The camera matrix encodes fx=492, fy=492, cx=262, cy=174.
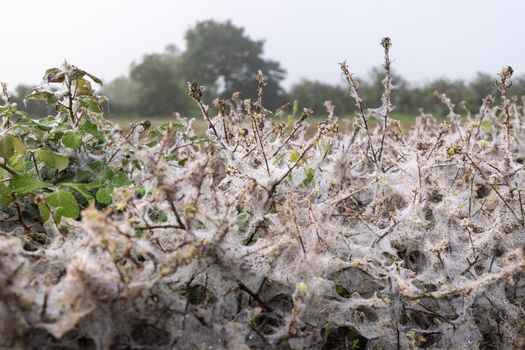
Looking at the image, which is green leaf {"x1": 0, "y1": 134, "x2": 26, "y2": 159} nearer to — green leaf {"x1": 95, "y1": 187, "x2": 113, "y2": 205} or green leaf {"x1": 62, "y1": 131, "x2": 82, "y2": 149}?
green leaf {"x1": 62, "y1": 131, "x2": 82, "y2": 149}

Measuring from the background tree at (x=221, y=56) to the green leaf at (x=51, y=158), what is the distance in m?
37.5

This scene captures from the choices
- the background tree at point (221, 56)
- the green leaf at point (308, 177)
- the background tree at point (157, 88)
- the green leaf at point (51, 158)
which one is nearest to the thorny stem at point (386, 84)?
the green leaf at point (308, 177)

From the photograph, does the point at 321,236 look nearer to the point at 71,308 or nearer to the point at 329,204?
the point at 329,204

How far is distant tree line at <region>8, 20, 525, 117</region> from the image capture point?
68.9ft

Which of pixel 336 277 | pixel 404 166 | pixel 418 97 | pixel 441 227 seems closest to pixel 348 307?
pixel 336 277

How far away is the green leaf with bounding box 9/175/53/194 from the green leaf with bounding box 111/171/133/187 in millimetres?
195

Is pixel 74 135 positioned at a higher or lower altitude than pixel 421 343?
higher

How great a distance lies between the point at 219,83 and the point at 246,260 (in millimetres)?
38942

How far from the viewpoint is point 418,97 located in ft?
65.4

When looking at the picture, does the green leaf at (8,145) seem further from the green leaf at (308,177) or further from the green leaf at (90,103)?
the green leaf at (308,177)

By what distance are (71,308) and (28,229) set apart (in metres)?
0.60

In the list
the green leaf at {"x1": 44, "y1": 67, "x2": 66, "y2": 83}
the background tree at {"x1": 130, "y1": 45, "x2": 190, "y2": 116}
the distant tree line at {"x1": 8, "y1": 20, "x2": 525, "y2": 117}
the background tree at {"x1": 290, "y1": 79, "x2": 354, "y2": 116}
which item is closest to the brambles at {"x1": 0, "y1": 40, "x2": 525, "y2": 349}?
the green leaf at {"x1": 44, "y1": 67, "x2": 66, "y2": 83}

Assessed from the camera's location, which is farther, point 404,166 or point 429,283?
point 404,166

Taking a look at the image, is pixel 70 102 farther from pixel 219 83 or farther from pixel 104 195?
pixel 219 83
